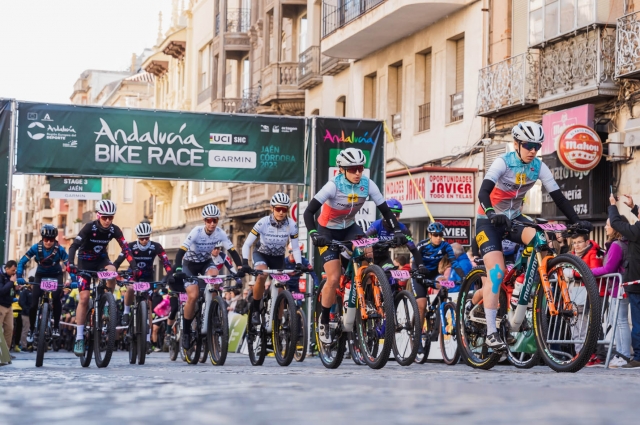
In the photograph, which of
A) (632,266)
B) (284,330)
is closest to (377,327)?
(284,330)

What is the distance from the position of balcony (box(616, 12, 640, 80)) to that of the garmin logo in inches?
260

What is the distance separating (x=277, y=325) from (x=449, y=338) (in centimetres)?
200

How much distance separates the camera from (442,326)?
45.3 feet

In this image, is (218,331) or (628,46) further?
(628,46)

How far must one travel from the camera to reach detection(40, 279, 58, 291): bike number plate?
15.9m

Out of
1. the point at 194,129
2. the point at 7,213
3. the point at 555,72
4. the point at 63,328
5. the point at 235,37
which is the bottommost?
the point at 63,328

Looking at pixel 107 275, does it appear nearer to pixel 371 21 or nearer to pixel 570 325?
pixel 570 325

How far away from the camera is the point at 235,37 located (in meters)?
46.3

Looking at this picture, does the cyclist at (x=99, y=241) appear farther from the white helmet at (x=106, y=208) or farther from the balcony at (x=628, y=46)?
the balcony at (x=628, y=46)

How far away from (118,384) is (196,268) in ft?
36.8

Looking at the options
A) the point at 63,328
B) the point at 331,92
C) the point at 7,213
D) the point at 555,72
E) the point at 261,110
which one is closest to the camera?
the point at 7,213

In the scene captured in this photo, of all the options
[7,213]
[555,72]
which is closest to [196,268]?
[7,213]

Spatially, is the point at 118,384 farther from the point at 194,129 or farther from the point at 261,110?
the point at 261,110

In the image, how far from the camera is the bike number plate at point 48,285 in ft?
52.1
